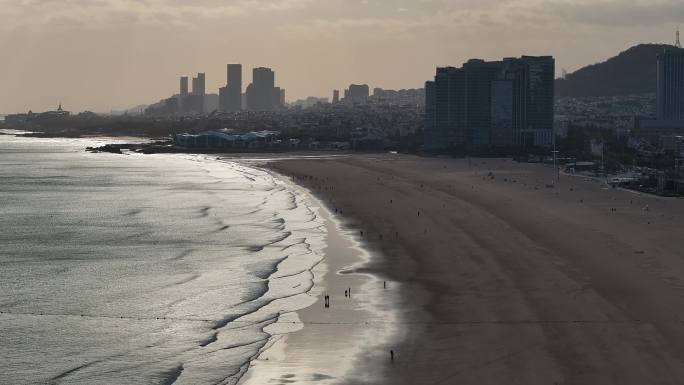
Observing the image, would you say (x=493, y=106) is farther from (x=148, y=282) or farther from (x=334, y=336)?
(x=334, y=336)

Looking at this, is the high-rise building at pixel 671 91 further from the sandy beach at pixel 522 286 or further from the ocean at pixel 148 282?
the ocean at pixel 148 282

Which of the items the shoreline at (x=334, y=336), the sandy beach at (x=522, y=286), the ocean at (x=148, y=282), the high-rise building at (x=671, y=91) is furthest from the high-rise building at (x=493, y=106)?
the shoreline at (x=334, y=336)

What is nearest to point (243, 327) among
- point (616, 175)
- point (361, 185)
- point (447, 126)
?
point (361, 185)

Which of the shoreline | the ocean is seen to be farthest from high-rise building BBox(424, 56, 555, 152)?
the shoreline

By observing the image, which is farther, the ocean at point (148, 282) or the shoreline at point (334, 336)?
the ocean at point (148, 282)

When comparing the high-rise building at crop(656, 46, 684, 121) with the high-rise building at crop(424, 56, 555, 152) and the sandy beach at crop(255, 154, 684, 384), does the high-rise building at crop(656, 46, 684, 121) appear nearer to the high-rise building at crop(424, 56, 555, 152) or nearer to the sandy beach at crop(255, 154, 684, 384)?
the high-rise building at crop(424, 56, 555, 152)

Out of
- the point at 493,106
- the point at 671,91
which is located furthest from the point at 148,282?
the point at 671,91

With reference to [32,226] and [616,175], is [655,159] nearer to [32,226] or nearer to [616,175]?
[616,175]
